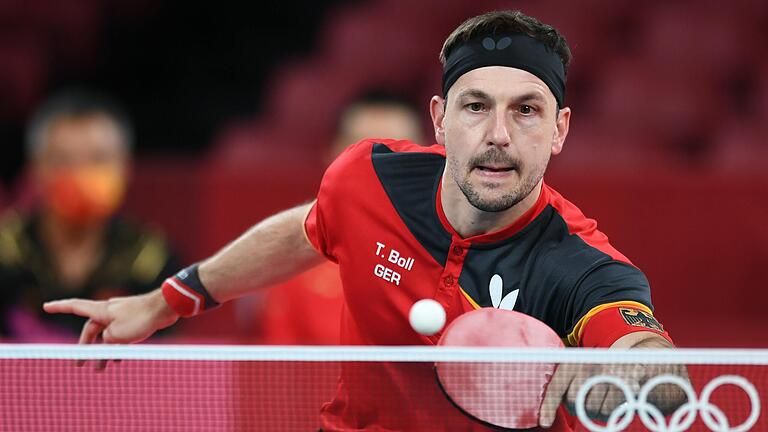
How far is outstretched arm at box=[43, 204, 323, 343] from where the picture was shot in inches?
147

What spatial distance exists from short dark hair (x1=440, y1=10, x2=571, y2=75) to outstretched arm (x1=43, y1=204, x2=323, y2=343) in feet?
2.56

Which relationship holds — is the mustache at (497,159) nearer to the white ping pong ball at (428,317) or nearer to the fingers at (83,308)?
the white ping pong ball at (428,317)

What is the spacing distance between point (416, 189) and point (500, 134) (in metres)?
0.51

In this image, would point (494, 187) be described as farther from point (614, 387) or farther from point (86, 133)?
point (86, 133)

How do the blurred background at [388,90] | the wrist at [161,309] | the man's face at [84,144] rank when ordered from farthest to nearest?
the blurred background at [388,90]
the man's face at [84,144]
the wrist at [161,309]

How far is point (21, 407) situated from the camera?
3.24m

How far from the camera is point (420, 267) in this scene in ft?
11.3

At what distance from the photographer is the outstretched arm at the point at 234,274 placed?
372cm

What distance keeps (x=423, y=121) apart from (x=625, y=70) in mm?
1471

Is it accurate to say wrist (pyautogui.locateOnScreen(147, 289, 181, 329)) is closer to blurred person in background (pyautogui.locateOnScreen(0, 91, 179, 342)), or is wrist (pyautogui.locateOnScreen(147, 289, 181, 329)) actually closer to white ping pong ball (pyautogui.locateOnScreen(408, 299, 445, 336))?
white ping pong ball (pyautogui.locateOnScreen(408, 299, 445, 336))

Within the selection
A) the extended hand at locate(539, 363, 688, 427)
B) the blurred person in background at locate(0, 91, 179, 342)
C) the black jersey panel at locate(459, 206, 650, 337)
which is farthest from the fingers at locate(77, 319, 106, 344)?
the blurred person in background at locate(0, 91, 179, 342)

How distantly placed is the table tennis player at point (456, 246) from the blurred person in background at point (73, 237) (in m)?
2.68

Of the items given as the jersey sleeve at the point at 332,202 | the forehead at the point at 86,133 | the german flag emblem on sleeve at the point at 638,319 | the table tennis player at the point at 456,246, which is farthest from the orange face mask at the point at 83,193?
the german flag emblem on sleeve at the point at 638,319

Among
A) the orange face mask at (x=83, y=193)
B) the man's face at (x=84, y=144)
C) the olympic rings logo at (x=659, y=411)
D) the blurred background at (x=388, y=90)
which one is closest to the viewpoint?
the olympic rings logo at (x=659, y=411)
